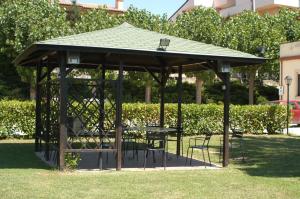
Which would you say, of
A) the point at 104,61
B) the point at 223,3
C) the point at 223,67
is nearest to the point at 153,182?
the point at 223,67

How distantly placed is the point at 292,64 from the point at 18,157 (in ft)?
88.0

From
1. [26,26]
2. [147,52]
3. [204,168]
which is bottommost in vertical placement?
[204,168]

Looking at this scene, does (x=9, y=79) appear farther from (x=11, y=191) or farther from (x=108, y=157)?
(x=11, y=191)

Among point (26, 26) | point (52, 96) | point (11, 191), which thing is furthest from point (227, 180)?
point (26, 26)

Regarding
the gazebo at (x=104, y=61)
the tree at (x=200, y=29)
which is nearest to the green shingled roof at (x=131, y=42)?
the gazebo at (x=104, y=61)

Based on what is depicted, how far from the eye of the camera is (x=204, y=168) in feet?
40.2

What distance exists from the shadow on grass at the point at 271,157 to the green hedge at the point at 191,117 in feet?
5.61

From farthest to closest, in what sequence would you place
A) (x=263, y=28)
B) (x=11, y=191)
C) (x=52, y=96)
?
(x=263, y=28)
(x=52, y=96)
(x=11, y=191)

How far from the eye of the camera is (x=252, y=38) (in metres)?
36.2

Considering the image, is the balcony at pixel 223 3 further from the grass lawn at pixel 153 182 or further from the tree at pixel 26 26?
the grass lawn at pixel 153 182

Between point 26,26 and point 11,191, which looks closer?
point 11,191

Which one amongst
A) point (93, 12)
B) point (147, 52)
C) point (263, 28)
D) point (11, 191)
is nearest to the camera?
point (11, 191)

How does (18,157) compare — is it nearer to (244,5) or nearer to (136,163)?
(136,163)

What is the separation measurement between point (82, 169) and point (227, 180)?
11.3 ft
